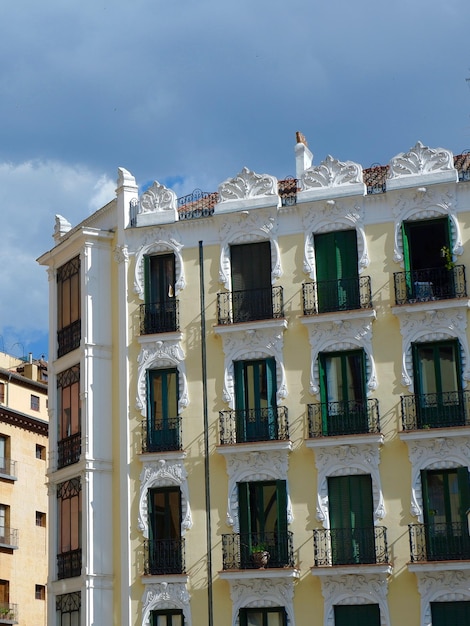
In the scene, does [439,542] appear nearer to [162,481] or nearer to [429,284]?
[429,284]

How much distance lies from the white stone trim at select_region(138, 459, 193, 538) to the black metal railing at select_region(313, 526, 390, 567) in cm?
436

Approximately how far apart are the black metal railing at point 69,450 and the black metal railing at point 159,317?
4.17 meters

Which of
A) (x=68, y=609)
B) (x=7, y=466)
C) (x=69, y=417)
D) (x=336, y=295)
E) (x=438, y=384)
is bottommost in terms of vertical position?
(x=68, y=609)

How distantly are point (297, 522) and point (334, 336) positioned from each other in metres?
5.77

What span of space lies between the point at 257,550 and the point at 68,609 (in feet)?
22.8

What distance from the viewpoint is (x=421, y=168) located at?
4059 cm

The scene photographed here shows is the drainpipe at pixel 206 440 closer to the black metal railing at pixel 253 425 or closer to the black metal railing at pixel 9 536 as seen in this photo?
the black metal railing at pixel 253 425

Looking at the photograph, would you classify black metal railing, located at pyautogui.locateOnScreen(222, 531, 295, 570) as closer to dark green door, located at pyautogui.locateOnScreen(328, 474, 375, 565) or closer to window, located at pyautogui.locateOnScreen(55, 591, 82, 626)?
dark green door, located at pyautogui.locateOnScreen(328, 474, 375, 565)

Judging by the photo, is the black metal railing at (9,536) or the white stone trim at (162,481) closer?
the white stone trim at (162,481)

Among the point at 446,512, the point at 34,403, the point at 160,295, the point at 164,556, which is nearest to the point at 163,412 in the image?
the point at 160,295

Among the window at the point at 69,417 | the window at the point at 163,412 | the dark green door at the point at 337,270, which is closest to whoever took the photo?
the dark green door at the point at 337,270

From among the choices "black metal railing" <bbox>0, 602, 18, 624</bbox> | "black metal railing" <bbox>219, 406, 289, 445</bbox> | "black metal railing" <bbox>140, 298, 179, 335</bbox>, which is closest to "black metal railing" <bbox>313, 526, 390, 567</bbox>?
"black metal railing" <bbox>219, 406, 289, 445</bbox>

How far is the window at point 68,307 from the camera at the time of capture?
1741 inches

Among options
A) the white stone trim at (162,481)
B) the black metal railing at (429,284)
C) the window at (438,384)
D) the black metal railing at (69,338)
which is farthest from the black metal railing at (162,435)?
the black metal railing at (429,284)
